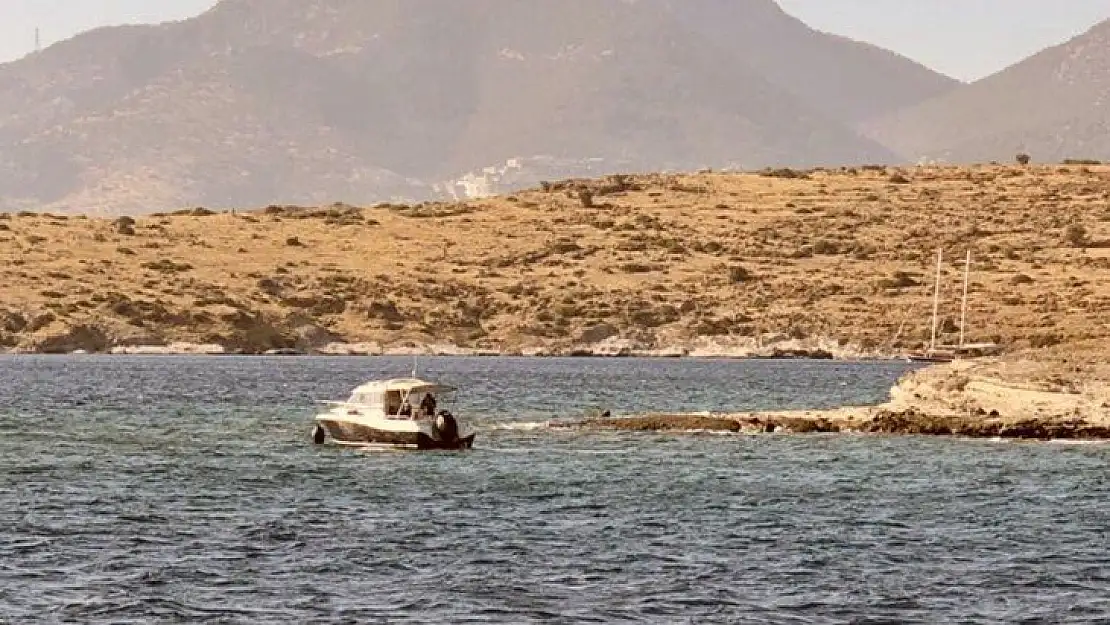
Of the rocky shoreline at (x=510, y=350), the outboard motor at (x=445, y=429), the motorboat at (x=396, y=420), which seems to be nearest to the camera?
the outboard motor at (x=445, y=429)

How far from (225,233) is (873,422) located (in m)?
107

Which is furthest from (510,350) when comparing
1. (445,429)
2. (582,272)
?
(445,429)

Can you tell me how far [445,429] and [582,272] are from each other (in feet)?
301

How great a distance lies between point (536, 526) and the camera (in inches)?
1667

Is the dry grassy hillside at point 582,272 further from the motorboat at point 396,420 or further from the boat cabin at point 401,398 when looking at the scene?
the motorboat at point 396,420

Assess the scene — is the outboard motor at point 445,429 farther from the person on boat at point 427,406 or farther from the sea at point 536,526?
the person on boat at point 427,406

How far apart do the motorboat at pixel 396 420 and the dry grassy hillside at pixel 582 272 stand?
6856 cm

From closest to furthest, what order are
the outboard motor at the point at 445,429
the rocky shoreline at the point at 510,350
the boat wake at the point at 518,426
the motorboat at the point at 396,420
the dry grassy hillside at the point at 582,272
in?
the outboard motor at the point at 445,429
the motorboat at the point at 396,420
the boat wake at the point at 518,426
the rocky shoreline at the point at 510,350
the dry grassy hillside at the point at 582,272

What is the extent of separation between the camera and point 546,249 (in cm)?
16238

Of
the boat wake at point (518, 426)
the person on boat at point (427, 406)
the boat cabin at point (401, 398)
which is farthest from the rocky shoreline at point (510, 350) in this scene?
the person on boat at point (427, 406)

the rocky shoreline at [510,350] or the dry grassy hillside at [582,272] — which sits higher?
the dry grassy hillside at [582,272]

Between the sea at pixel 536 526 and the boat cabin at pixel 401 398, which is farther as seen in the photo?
the boat cabin at pixel 401 398

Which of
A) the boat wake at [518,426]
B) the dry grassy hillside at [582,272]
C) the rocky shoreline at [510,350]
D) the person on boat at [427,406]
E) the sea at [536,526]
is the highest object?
the dry grassy hillside at [582,272]

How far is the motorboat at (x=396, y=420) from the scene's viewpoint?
202 feet
